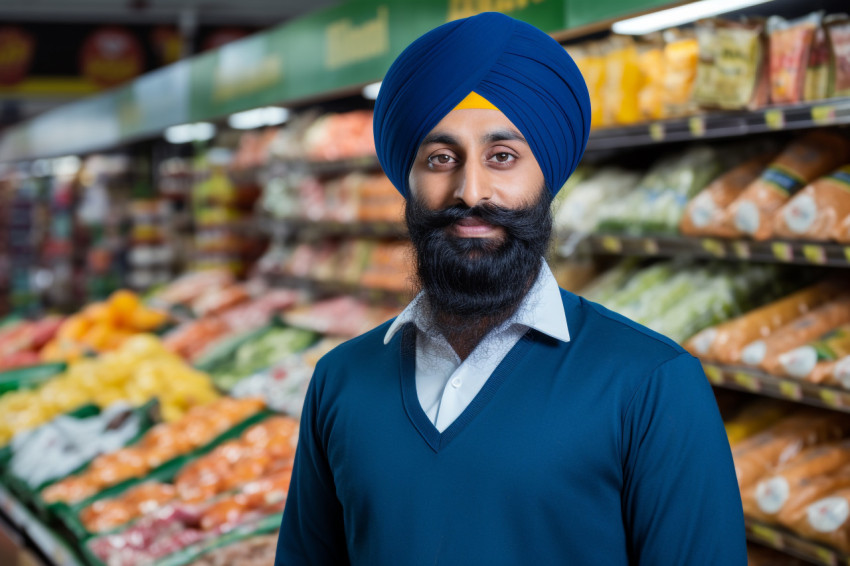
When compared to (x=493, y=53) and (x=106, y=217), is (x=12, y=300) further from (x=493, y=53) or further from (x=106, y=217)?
Result: (x=493, y=53)

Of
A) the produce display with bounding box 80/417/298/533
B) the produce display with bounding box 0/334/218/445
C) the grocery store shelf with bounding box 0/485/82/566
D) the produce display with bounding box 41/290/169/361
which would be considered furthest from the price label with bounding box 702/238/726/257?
the produce display with bounding box 41/290/169/361

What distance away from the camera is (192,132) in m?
7.20

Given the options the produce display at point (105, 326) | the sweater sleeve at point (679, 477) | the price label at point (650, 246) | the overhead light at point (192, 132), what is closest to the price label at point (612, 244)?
the price label at point (650, 246)

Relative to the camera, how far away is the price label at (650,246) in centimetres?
293

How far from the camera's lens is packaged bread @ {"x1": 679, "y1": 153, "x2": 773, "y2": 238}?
2.73 m

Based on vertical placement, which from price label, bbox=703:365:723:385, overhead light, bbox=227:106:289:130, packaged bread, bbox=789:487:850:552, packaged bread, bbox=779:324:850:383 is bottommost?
packaged bread, bbox=789:487:850:552

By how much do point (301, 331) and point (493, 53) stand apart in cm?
393

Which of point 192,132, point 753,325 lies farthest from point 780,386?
point 192,132

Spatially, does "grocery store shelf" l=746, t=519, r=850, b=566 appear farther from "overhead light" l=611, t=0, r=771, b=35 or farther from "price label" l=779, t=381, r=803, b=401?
"overhead light" l=611, t=0, r=771, b=35

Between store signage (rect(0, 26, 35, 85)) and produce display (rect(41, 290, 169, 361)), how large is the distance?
6566mm

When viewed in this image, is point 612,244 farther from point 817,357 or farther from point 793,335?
point 817,357

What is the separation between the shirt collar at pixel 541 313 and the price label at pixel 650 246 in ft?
5.62

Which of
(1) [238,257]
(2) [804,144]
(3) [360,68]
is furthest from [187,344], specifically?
(2) [804,144]

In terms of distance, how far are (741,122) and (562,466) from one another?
6.00ft
